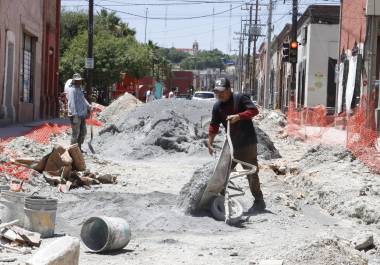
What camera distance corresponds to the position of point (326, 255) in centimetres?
639

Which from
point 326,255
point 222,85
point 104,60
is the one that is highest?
point 104,60

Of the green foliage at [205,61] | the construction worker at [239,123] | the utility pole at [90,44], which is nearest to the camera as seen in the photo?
the construction worker at [239,123]

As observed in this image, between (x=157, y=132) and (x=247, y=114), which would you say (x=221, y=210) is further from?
(x=157, y=132)

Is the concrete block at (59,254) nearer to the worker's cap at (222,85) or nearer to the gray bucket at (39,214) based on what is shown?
the gray bucket at (39,214)

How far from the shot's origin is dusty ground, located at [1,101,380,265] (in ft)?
23.6

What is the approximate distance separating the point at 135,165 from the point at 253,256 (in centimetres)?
1032

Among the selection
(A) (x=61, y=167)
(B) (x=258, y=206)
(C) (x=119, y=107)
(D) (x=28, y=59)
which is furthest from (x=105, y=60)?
(B) (x=258, y=206)

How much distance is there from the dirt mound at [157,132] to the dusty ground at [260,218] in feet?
12.9

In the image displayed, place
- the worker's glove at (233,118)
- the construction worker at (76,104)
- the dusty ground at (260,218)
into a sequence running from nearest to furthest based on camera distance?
1. the dusty ground at (260,218)
2. the worker's glove at (233,118)
3. the construction worker at (76,104)

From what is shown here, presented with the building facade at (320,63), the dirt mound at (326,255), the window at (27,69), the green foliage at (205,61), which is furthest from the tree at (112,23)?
the green foliage at (205,61)

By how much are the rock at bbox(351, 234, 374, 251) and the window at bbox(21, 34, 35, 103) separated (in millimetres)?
24594

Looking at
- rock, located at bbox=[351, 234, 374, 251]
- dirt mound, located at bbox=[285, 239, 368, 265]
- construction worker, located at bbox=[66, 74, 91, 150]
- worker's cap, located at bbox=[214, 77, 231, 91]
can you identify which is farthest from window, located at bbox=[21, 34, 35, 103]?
dirt mound, located at bbox=[285, 239, 368, 265]

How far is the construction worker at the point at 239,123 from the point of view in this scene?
32.7 feet

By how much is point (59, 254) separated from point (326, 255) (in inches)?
87.7
